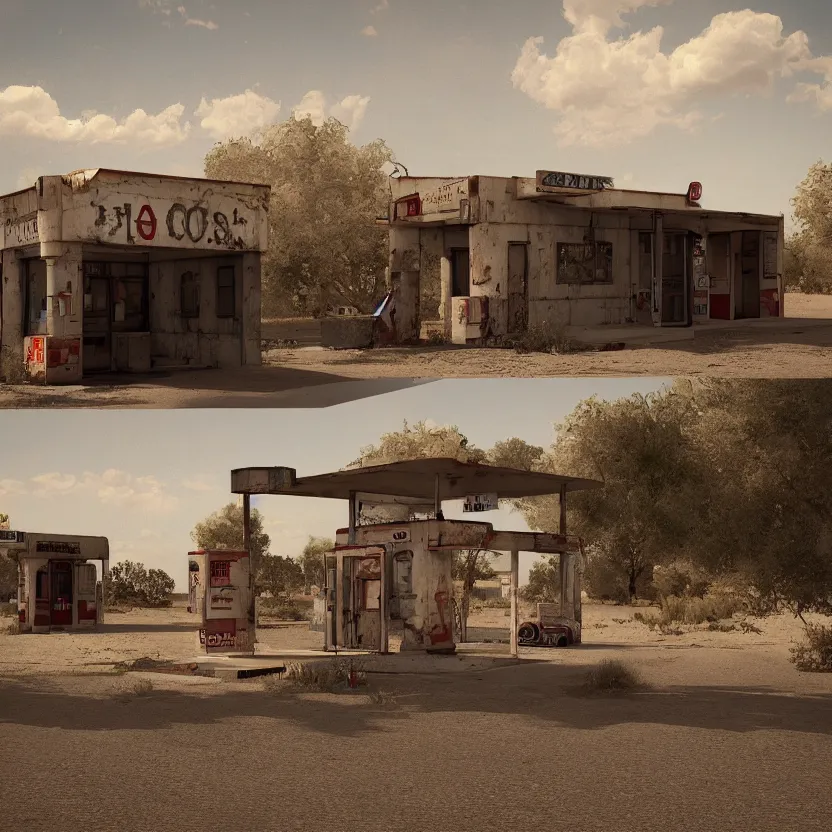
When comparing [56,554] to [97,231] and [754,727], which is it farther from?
[754,727]

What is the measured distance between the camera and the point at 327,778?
9.51 meters

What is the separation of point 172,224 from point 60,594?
524 inches

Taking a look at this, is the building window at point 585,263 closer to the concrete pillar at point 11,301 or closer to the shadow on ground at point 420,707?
the concrete pillar at point 11,301

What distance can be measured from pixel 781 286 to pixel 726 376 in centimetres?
1446

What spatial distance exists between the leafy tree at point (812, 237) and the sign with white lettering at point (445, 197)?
91.3ft

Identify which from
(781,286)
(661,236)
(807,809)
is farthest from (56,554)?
(807,809)

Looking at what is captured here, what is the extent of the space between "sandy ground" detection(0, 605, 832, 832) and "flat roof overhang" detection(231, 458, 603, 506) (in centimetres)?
339

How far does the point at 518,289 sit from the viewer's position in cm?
2562

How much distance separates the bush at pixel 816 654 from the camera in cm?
1661

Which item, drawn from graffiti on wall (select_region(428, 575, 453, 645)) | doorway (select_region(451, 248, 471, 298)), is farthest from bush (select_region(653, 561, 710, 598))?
graffiti on wall (select_region(428, 575, 453, 645))

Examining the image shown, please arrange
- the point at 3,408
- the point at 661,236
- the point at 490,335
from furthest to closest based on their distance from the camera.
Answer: the point at 661,236, the point at 490,335, the point at 3,408

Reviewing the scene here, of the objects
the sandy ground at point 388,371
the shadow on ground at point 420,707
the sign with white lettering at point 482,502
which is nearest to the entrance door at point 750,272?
the sandy ground at point 388,371

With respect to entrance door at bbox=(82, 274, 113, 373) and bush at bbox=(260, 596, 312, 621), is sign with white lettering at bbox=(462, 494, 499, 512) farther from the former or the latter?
bush at bbox=(260, 596, 312, 621)

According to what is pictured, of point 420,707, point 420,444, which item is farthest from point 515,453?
point 420,707
